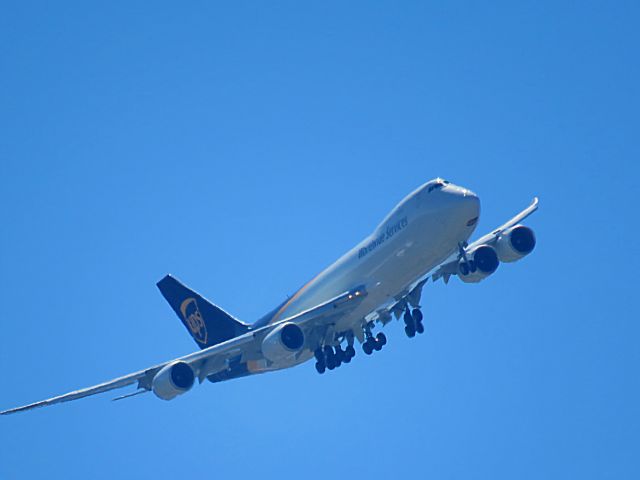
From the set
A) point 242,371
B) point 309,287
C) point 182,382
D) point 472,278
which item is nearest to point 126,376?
point 182,382

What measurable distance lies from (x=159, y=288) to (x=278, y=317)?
11.7 m

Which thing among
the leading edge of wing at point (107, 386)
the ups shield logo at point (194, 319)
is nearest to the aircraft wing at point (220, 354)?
the leading edge of wing at point (107, 386)

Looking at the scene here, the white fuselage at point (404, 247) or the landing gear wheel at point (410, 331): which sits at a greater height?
the white fuselage at point (404, 247)

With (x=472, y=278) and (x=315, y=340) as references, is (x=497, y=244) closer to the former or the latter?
(x=472, y=278)

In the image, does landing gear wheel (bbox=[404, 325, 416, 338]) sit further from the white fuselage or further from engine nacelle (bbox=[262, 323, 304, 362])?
engine nacelle (bbox=[262, 323, 304, 362])

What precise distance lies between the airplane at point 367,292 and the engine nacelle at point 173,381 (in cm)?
5

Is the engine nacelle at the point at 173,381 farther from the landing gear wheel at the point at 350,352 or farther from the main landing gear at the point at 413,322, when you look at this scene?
the main landing gear at the point at 413,322

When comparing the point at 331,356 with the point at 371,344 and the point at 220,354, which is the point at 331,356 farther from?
the point at 220,354

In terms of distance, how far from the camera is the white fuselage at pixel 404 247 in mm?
47406

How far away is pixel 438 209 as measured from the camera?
156 feet

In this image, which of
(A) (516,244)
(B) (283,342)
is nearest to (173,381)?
(B) (283,342)

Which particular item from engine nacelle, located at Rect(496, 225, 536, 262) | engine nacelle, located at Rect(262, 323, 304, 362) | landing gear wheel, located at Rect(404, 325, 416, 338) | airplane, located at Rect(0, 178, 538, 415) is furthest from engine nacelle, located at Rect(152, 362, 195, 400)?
engine nacelle, located at Rect(496, 225, 536, 262)

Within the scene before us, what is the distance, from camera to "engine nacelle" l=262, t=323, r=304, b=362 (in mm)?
51375

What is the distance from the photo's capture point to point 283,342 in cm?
5134
